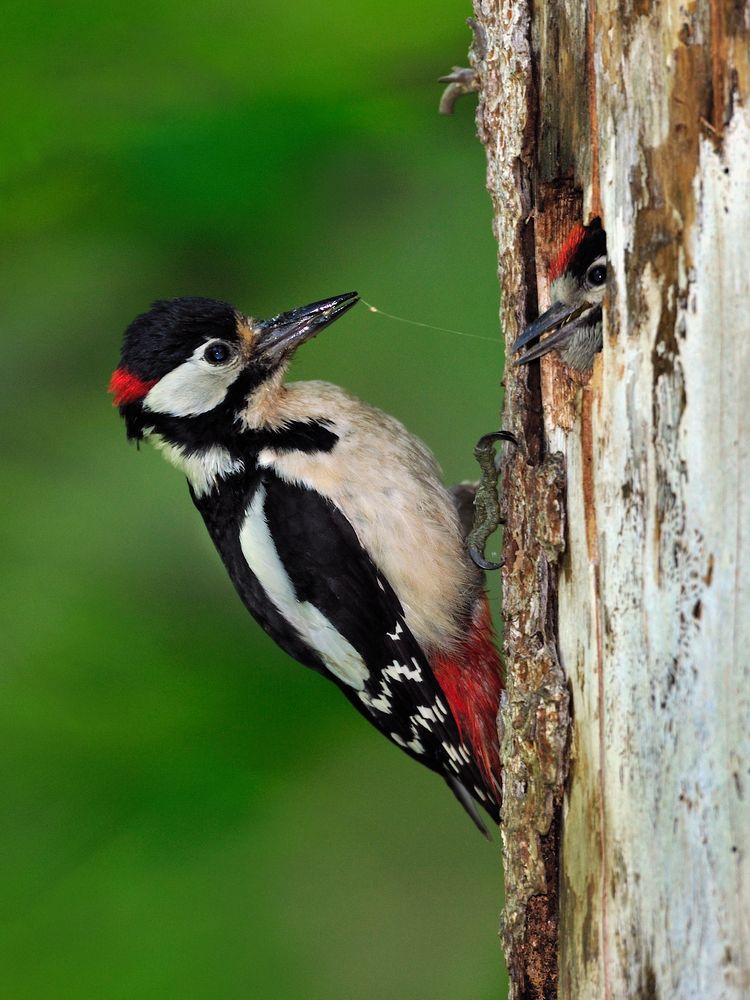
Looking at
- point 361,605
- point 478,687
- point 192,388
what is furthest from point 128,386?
point 478,687

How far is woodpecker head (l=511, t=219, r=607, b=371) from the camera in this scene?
6.12 ft

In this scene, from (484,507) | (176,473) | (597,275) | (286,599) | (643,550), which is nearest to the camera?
(643,550)

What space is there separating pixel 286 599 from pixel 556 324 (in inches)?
41.5

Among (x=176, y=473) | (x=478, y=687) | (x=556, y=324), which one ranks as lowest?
(x=478, y=687)

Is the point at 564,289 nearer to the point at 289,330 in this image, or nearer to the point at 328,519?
the point at 328,519

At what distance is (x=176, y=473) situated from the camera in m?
3.50

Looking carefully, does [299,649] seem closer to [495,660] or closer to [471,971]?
[495,660]

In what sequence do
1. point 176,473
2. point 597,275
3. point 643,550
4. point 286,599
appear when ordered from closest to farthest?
point 643,550
point 597,275
point 286,599
point 176,473

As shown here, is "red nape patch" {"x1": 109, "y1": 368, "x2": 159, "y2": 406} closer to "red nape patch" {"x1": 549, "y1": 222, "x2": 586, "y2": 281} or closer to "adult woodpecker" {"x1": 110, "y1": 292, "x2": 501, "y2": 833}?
"adult woodpecker" {"x1": 110, "y1": 292, "x2": 501, "y2": 833}

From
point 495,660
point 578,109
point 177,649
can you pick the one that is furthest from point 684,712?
point 177,649

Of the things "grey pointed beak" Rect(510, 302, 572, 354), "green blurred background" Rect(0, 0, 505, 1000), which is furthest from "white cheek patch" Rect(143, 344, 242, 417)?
"grey pointed beak" Rect(510, 302, 572, 354)

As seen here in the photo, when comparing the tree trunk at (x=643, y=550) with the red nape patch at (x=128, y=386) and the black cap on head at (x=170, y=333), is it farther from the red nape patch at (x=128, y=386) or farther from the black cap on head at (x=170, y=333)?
the red nape patch at (x=128, y=386)

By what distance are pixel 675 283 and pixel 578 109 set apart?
0.42m

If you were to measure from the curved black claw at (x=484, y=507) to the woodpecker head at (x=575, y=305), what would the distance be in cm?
38
